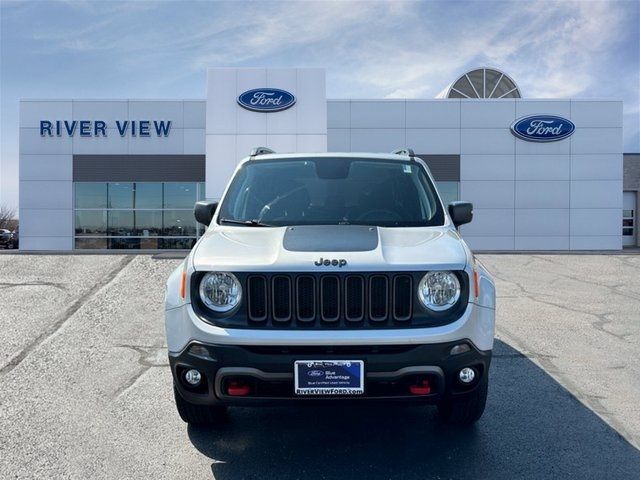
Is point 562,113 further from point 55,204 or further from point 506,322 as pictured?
point 55,204

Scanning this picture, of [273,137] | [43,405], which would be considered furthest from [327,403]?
[273,137]

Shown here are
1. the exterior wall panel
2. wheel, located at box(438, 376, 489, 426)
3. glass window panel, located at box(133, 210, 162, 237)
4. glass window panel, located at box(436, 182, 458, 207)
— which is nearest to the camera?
wheel, located at box(438, 376, 489, 426)

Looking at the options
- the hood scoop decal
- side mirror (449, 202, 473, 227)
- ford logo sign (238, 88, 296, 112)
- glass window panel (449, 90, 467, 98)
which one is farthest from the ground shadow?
glass window panel (449, 90, 467, 98)

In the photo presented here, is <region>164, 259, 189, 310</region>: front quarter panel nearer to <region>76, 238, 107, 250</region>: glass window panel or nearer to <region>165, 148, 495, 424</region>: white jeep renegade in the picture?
A: <region>165, 148, 495, 424</region>: white jeep renegade

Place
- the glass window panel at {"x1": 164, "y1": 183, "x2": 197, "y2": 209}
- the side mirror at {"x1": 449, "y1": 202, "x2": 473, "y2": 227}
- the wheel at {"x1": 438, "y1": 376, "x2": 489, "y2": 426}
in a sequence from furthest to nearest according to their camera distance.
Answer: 1. the glass window panel at {"x1": 164, "y1": 183, "x2": 197, "y2": 209}
2. the side mirror at {"x1": 449, "y1": 202, "x2": 473, "y2": 227}
3. the wheel at {"x1": 438, "y1": 376, "x2": 489, "y2": 426}

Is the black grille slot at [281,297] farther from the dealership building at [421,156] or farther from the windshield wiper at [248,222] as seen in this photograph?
the dealership building at [421,156]

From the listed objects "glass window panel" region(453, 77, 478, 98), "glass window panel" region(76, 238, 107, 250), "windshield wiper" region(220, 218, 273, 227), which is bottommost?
"glass window panel" region(76, 238, 107, 250)

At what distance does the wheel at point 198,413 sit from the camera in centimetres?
372

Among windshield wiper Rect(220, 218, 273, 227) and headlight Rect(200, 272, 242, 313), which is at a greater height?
windshield wiper Rect(220, 218, 273, 227)

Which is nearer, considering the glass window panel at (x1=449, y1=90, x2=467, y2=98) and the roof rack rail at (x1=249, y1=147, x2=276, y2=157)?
the roof rack rail at (x1=249, y1=147, x2=276, y2=157)

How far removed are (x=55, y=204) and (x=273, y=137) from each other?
35.6 ft

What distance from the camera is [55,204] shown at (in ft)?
77.9

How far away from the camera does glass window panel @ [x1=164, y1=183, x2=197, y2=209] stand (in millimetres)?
23719

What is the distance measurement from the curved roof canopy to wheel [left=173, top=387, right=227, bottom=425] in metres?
22.9
